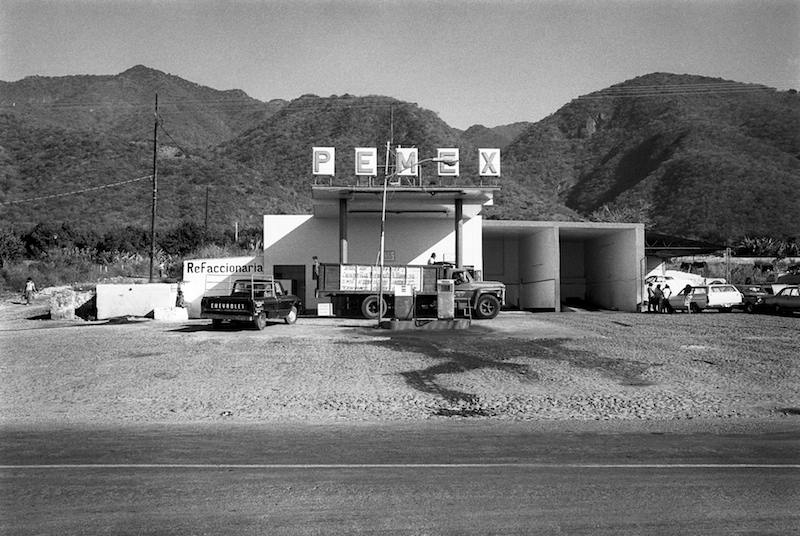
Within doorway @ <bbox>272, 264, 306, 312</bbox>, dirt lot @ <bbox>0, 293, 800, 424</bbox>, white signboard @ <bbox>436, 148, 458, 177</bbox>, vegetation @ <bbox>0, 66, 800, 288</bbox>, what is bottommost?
dirt lot @ <bbox>0, 293, 800, 424</bbox>

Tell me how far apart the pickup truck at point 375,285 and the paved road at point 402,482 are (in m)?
18.5

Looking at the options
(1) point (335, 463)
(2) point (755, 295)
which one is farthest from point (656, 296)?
(1) point (335, 463)

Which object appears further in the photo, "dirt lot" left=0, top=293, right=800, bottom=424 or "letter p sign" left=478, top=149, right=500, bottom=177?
"letter p sign" left=478, top=149, right=500, bottom=177

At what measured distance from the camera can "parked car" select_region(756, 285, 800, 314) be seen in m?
31.9

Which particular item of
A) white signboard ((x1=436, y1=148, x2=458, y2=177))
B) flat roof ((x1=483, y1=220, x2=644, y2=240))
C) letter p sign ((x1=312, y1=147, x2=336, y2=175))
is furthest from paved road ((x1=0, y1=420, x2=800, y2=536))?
flat roof ((x1=483, y1=220, x2=644, y2=240))

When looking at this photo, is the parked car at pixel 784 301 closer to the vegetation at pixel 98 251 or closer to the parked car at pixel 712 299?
the parked car at pixel 712 299

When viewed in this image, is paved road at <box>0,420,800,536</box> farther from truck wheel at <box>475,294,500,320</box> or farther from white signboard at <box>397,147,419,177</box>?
white signboard at <box>397,147,419,177</box>

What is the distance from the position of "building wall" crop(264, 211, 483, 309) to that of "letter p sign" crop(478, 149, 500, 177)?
349cm

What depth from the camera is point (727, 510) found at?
6.02 m

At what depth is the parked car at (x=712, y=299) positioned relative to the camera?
1459 inches

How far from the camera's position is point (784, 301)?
32.4 meters

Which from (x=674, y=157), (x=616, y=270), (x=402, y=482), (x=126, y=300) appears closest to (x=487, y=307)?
(x=616, y=270)

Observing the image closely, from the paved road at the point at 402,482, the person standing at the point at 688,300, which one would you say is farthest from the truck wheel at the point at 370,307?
the paved road at the point at 402,482

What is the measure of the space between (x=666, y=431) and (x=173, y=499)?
710 cm
